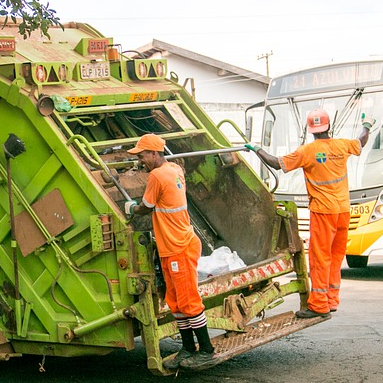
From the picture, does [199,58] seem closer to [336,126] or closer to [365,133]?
[336,126]

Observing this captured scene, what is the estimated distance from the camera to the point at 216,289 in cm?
633

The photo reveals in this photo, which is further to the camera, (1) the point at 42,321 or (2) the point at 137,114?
(2) the point at 137,114

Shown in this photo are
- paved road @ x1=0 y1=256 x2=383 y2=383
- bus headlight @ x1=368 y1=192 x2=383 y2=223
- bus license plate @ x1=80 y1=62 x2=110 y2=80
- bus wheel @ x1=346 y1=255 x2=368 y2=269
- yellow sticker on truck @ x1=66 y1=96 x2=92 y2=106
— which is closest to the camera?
paved road @ x1=0 y1=256 x2=383 y2=383

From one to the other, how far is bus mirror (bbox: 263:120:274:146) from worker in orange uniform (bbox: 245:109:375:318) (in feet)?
20.0

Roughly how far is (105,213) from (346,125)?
6.76 meters

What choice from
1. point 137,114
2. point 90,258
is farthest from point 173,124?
point 90,258

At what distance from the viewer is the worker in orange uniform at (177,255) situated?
5.75 m

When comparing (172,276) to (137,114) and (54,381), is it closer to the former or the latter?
(54,381)

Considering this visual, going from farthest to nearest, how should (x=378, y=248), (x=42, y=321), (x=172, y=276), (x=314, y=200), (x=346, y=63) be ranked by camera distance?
(x=346, y=63) → (x=378, y=248) → (x=314, y=200) → (x=42, y=321) → (x=172, y=276)

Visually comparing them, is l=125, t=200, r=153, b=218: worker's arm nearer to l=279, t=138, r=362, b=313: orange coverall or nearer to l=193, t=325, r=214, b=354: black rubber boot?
l=193, t=325, r=214, b=354: black rubber boot

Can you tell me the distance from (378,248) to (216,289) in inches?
205

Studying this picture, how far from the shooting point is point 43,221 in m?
6.17

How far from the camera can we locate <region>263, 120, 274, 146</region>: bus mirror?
1309 cm

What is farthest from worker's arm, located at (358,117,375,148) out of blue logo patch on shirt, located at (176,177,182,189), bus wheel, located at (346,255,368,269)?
bus wheel, located at (346,255,368,269)
